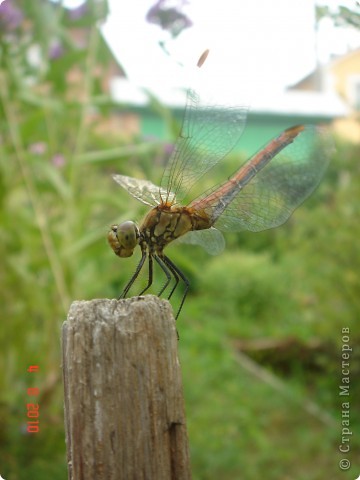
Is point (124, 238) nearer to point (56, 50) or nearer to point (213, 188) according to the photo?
point (213, 188)

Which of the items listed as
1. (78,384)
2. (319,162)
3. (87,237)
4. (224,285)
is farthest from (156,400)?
(224,285)

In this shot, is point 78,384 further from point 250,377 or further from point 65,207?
point 250,377

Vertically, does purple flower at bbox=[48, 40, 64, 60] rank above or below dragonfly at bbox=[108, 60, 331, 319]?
above

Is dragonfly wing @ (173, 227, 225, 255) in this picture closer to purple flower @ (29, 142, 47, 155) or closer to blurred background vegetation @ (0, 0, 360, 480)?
blurred background vegetation @ (0, 0, 360, 480)

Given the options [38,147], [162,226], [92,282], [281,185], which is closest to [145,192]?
[162,226]

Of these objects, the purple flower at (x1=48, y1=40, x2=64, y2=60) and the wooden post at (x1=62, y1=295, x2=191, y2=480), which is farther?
the purple flower at (x1=48, y1=40, x2=64, y2=60)

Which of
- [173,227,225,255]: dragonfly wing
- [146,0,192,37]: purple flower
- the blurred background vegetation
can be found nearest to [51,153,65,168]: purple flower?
the blurred background vegetation

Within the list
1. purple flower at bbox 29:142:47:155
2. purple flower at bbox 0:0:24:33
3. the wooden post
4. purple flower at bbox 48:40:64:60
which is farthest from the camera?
purple flower at bbox 48:40:64:60

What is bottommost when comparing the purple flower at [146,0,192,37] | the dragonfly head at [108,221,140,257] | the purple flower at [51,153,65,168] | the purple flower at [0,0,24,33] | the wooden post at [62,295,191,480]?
the wooden post at [62,295,191,480]
